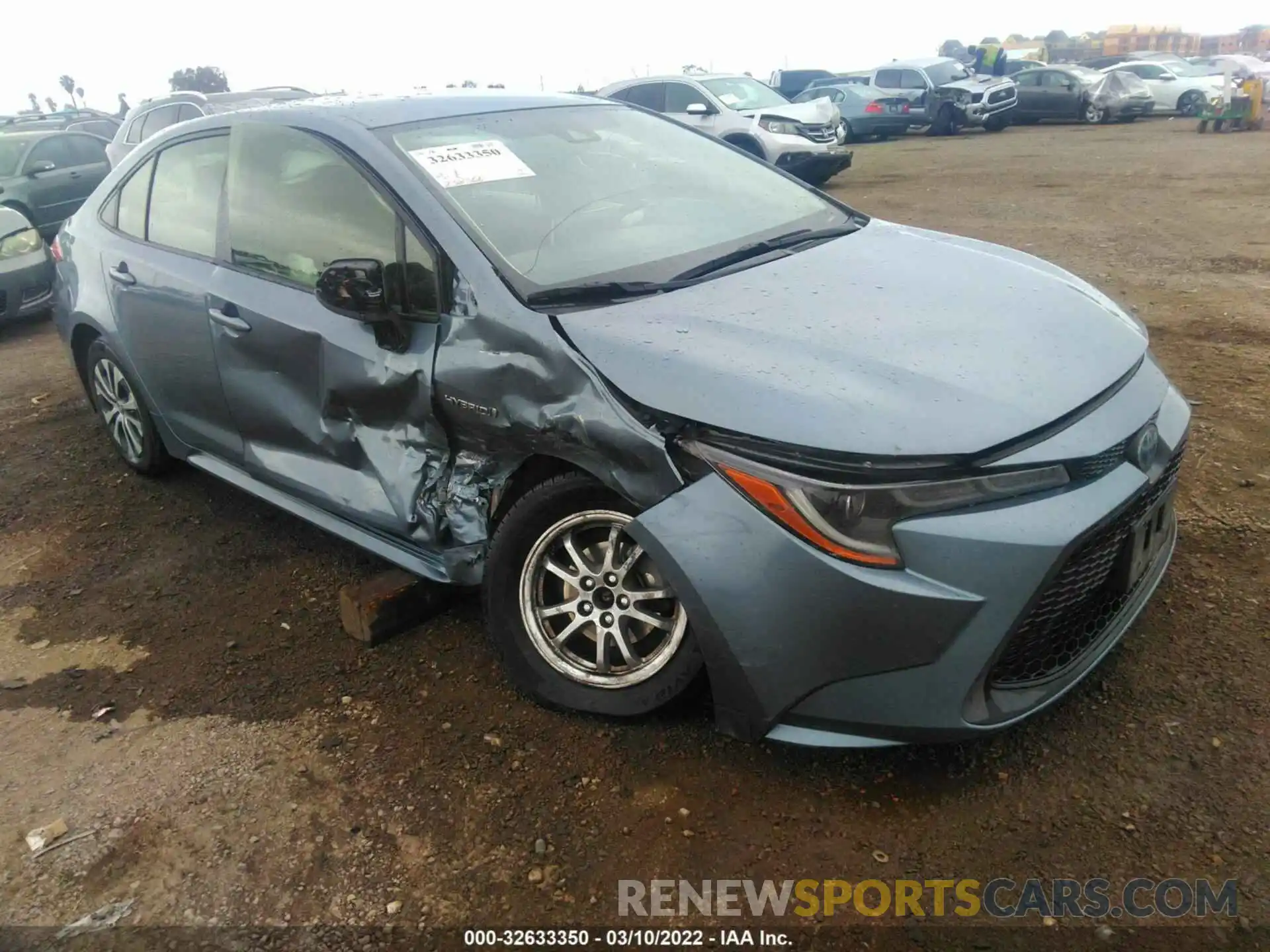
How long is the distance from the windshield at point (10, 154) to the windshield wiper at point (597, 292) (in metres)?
9.94

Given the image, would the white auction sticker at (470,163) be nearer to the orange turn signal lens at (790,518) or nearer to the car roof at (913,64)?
the orange turn signal lens at (790,518)

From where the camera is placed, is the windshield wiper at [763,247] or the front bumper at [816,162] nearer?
the windshield wiper at [763,247]

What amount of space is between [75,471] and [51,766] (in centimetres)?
246

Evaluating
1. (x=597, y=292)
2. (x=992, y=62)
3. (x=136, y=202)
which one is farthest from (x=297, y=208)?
(x=992, y=62)

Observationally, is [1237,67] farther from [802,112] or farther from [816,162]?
[816,162]

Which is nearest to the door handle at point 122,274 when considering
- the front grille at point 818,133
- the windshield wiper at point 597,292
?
the windshield wiper at point 597,292

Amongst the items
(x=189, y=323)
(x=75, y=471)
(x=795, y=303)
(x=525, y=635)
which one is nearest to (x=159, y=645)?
(x=189, y=323)

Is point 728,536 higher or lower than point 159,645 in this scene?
higher

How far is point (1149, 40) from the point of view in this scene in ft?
202

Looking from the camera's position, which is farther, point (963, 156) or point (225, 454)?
point (963, 156)

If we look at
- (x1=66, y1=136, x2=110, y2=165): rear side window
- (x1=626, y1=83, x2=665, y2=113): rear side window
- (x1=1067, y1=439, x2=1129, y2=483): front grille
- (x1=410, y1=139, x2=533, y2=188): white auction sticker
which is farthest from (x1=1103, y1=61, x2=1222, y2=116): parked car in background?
(x1=1067, y1=439, x2=1129, y2=483): front grille

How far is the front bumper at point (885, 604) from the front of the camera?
6.57ft

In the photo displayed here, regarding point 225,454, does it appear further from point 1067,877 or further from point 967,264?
point 1067,877

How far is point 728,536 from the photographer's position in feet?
6.91
